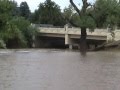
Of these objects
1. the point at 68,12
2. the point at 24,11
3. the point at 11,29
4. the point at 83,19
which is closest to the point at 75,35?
the point at 11,29

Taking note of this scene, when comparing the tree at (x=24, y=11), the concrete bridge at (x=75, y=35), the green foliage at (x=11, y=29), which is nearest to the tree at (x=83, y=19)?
the green foliage at (x=11, y=29)

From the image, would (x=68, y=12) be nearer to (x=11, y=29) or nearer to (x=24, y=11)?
(x=11, y=29)

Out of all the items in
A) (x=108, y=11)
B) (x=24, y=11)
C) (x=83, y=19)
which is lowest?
(x=24, y=11)

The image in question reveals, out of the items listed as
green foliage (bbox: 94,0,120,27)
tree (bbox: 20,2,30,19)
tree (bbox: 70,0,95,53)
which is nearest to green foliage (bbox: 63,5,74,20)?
tree (bbox: 70,0,95,53)

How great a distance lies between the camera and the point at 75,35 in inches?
3152

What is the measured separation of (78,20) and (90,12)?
168cm

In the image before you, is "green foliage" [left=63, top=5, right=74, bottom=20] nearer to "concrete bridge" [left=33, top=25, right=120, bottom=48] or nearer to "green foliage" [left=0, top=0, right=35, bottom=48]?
"green foliage" [left=0, top=0, right=35, bottom=48]

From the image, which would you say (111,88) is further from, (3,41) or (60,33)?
(60,33)

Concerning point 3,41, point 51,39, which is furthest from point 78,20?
point 51,39

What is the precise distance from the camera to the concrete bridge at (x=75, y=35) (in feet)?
234

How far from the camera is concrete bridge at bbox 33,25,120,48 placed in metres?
71.3

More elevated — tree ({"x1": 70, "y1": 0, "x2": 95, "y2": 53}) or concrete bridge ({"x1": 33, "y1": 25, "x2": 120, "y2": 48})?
tree ({"x1": 70, "y1": 0, "x2": 95, "y2": 53})

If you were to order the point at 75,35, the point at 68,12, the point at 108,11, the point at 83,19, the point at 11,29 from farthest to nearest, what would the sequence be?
the point at 75,35
the point at 11,29
the point at 68,12
the point at 108,11
the point at 83,19

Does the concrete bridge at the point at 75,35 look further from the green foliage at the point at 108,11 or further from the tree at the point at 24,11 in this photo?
the tree at the point at 24,11
